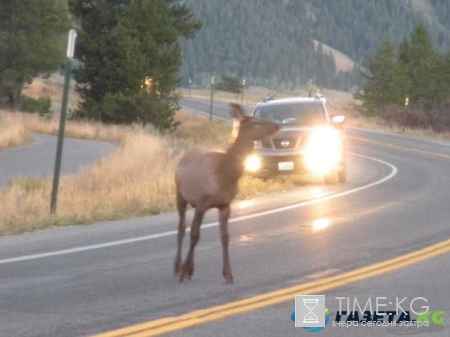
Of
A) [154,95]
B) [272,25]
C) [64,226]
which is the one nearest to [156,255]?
[64,226]

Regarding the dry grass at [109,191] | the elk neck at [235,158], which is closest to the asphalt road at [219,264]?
the dry grass at [109,191]

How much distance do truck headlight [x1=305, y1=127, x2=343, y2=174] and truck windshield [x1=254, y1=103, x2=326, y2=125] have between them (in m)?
0.52

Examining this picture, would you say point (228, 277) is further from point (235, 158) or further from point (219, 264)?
point (219, 264)

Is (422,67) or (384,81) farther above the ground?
(422,67)

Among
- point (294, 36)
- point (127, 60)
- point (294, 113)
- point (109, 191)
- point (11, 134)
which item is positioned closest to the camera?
point (109, 191)

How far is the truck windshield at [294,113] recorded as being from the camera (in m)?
23.7

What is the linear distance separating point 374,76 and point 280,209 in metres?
52.2

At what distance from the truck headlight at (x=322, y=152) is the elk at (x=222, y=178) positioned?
40.6ft

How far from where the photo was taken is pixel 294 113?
78.5 feet

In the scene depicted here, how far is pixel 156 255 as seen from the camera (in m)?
12.3

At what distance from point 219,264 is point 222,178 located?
1.61m

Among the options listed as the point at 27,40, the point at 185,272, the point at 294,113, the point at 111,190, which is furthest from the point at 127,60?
the point at 185,272

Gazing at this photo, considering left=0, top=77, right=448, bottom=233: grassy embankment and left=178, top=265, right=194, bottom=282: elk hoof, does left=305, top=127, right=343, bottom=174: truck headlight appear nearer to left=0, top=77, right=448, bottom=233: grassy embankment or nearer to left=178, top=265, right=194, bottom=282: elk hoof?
left=0, top=77, right=448, bottom=233: grassy embankment
